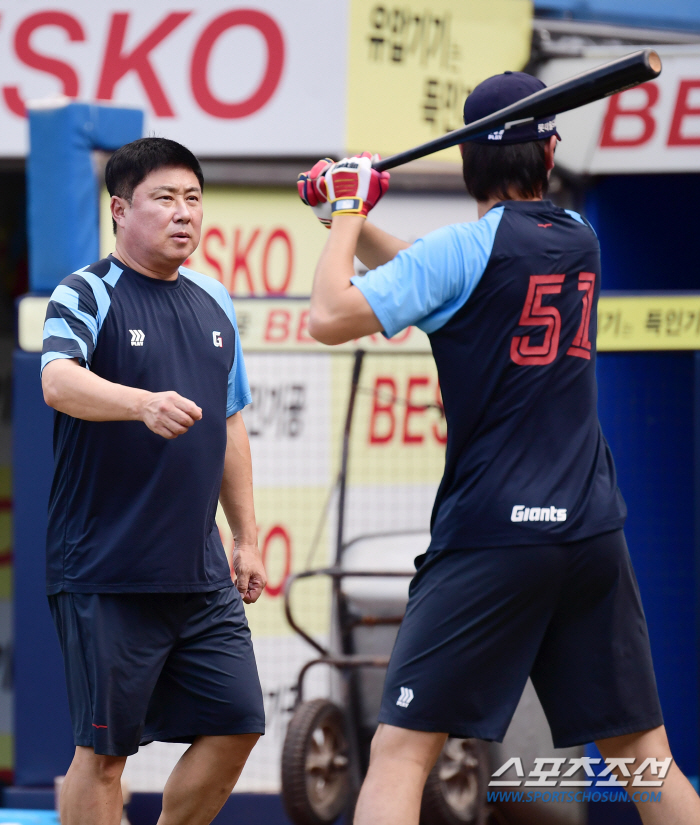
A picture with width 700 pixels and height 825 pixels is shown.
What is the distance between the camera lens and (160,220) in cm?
272

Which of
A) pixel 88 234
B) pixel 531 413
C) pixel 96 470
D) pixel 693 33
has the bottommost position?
pixel 96 470

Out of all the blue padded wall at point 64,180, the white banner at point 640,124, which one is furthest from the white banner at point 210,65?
the blue padded wall at point 64,180

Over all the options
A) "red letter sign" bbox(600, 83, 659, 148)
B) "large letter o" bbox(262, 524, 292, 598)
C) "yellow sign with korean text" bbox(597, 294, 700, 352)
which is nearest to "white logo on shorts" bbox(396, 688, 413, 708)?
"yellow sign with korean text" bbox(597, 294, 700, 352)

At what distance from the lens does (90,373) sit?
2.46m

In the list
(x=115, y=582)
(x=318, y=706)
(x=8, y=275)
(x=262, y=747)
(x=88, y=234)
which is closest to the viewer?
(x=115, y=582)

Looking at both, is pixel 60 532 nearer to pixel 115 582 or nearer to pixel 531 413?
pixel 115 582

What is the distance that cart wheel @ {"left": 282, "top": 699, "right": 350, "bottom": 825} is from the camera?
3.56 m

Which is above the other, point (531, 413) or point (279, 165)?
point (279, 165)

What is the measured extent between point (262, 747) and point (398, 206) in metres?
2.77

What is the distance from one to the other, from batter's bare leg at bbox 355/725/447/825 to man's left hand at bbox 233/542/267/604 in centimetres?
69

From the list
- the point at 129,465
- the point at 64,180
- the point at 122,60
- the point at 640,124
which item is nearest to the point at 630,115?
the point at 640,124

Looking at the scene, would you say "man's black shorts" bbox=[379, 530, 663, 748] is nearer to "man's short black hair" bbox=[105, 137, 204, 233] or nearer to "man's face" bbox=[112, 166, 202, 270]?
"man's face" bbox=[112, 166, 202, 270]

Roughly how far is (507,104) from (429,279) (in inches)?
19.6

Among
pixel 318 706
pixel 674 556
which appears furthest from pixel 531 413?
pixel 674 556
